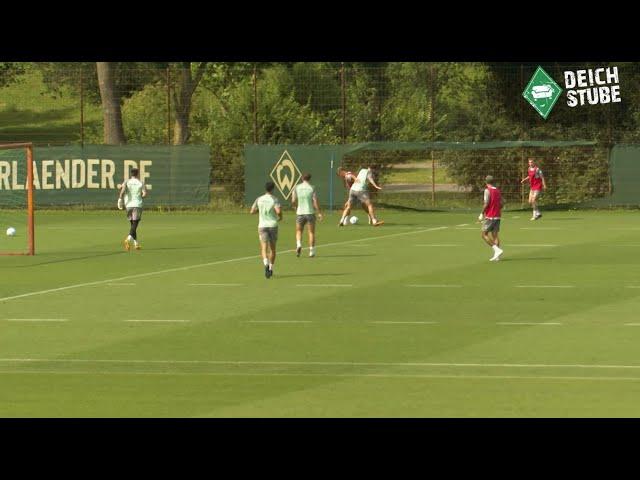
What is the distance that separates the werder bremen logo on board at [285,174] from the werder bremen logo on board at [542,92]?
976 centimetres

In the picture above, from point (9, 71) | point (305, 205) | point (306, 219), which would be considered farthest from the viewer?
point (9, 71)

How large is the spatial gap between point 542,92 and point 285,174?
1065 centimetres

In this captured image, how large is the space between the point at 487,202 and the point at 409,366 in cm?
1362

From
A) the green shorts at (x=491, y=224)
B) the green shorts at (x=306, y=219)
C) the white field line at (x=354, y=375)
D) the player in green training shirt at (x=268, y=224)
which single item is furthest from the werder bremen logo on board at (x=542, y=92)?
the white field line at (x=354, y=375)

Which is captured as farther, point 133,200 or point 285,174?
point 285,174

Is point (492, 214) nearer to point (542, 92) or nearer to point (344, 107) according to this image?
point (344, 107)

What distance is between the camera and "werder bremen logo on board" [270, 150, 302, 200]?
167 feet

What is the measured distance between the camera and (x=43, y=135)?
79.7m

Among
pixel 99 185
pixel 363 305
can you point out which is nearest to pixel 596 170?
pixel 99 185

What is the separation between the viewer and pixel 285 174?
168 feet

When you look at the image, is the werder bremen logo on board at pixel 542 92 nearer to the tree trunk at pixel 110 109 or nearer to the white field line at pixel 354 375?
the tree trunk at pixel 110 109

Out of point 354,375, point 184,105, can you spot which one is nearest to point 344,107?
point 184,105

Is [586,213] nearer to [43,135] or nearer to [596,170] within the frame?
[596,170]

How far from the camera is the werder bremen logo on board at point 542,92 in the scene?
54.1m
